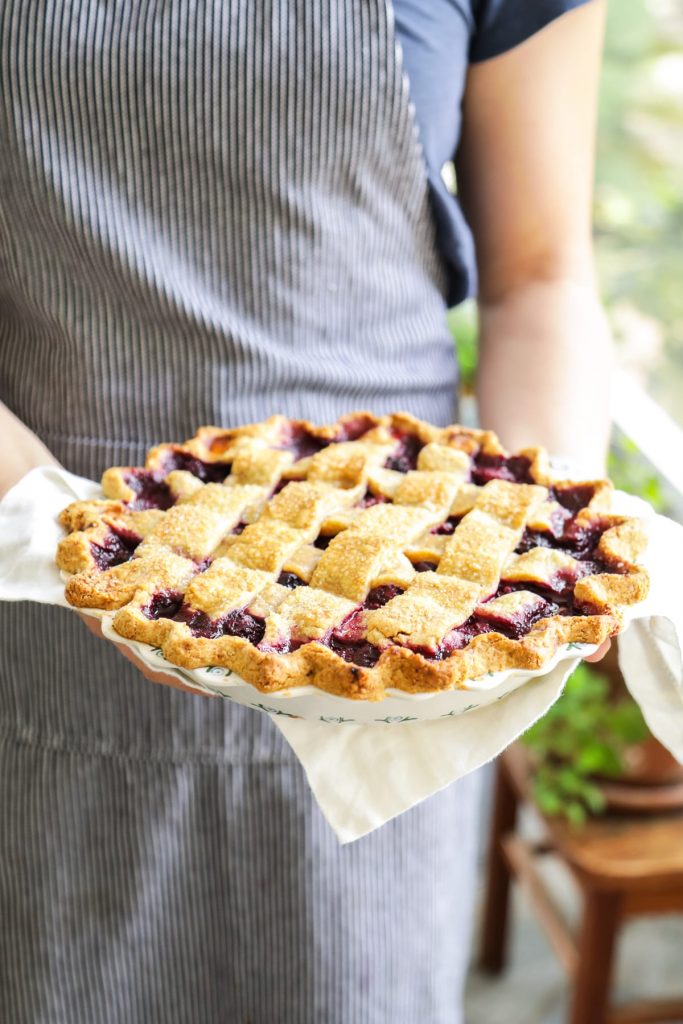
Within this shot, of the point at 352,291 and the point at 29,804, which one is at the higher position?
the point at 352,291

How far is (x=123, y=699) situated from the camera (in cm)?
100

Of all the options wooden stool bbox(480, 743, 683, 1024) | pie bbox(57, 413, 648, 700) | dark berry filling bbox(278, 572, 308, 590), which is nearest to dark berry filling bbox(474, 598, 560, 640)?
pie bbox(57, 413, 648, 700)

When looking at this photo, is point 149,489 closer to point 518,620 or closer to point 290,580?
point 290,580


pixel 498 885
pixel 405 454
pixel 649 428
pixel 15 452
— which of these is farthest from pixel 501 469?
pixel 498 885

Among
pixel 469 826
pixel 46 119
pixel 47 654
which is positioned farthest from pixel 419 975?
pixel 46 119

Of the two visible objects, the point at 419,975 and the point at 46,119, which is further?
the point at 419,975

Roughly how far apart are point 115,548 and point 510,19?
598 millimetres

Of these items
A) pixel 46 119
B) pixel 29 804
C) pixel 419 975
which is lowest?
pixel 419 975

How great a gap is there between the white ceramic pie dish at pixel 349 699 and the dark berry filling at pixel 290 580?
3.8 inches

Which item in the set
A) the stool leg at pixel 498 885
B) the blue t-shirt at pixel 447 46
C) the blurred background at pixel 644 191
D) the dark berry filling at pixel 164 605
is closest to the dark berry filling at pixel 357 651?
the dark berry filling at pixel 164 605

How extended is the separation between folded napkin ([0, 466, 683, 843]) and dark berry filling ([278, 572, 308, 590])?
98mm

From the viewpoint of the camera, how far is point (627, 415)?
158 cm

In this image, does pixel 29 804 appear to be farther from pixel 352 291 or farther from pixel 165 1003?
pixel 352 291

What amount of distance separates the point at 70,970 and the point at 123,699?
11.3 inches
